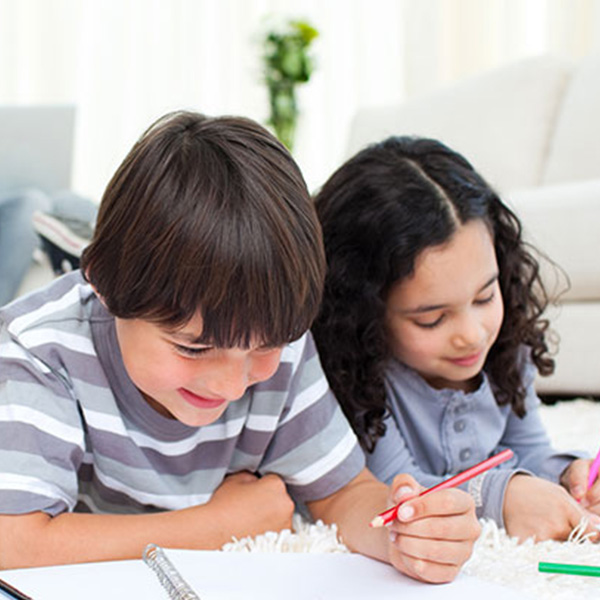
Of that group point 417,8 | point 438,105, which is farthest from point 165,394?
point 417,8

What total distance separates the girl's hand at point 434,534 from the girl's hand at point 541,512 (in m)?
0.15

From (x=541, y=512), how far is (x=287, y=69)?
2.38 meters

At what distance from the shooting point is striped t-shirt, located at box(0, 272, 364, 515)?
0.71m

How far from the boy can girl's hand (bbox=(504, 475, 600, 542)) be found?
0.12 meters

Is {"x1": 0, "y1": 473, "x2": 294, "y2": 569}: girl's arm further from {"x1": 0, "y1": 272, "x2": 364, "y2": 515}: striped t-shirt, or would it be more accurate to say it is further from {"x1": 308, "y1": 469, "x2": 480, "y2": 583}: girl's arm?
{"x1": 308, "y1": 469, "x2": 480, "y2": 583}: girl's arm

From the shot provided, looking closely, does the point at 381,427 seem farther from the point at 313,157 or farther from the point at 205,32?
the point at 205,32

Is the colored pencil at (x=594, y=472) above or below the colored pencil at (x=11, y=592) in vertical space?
below

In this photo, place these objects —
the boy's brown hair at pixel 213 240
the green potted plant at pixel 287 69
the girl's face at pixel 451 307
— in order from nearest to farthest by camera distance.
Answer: the boy's brown hair at pixel 213 240
the girl's face at pixel 451 307
the green potted plant at pixel 287 69

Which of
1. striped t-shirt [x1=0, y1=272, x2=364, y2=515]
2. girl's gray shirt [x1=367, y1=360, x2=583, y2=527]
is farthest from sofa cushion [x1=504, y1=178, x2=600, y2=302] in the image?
striped t-shirt [x1=0, y1=272, x2=364, y2=515]

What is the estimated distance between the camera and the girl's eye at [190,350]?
65 centimetres

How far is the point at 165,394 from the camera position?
0.71 meters

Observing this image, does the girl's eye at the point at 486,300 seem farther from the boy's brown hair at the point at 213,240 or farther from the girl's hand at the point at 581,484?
the boy's brown hair at the point at 213,240

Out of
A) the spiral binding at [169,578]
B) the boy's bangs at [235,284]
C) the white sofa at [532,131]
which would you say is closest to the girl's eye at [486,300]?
the boy's bangs at [235,284]

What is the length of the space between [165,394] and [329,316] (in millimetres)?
314
